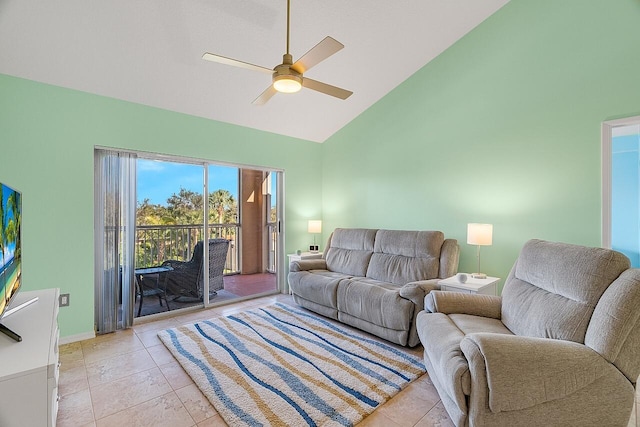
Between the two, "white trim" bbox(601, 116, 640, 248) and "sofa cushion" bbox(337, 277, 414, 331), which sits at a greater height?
"white trim" bbox(601, 116, 640, 248)

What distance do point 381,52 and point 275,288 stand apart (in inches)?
142

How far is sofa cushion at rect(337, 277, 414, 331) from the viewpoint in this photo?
262 cm

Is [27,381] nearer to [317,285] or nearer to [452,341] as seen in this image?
→ [452,341]

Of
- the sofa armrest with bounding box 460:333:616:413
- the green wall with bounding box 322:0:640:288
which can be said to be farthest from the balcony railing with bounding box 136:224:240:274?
the sofa armrest with bounding box 460:333:616:413

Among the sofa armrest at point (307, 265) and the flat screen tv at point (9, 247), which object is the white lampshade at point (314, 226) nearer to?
the sofa armrest at point (307, 265)

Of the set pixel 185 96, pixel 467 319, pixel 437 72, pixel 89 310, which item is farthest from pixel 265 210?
pixel 467 319

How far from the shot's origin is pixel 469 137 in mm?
3355

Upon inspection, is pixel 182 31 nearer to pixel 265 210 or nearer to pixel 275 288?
pixel 265 210

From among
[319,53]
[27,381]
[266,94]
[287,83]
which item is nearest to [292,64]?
[287,83]

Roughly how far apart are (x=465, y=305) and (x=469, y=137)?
6.63 feet

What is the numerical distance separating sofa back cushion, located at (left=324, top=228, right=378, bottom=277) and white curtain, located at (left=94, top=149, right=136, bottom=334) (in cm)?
243

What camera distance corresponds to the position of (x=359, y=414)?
1.80m

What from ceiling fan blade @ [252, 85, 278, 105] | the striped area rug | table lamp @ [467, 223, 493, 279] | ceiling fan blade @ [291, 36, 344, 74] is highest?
ceiling fan blade @ [291, 36, 344, 74]

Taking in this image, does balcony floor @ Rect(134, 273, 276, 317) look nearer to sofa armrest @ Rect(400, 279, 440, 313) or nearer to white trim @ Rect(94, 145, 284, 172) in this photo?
white trim @ Rect(94, 145, 284, 172)
